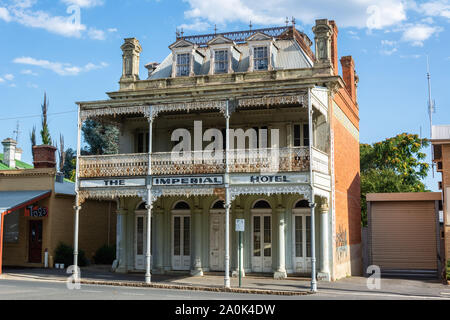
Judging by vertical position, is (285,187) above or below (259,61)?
below

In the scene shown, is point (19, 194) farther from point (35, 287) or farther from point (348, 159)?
point (348, 159)

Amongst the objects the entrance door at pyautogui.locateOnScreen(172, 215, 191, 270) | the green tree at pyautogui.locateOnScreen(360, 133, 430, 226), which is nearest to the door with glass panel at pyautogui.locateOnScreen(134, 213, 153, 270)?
the entrance door at pyautogui.locateOnScreen(172, 215, 191, 270)

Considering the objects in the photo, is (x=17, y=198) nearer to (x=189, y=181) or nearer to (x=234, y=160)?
(x=189, y=181)

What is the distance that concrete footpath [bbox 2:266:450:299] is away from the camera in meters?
18.2

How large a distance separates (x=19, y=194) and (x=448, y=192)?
758 inches

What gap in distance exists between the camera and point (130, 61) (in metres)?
26.6

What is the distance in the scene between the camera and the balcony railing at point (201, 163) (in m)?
19.9

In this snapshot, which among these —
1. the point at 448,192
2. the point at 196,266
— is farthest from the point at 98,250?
the point at 448,192

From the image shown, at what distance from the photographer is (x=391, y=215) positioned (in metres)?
28.3

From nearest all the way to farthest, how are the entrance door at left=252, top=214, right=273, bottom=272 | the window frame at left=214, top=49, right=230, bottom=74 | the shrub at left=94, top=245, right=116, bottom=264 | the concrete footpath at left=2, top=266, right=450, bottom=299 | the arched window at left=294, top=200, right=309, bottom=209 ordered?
the concrete footpath at left=2, top=266, right=450, bottom=299
the arched window at left=294, top=200, right=309, bottom=209
the entrance door at left=252, top=214, right=273, bottom=272
the window frame at left=214, top=49, right=230, bottom=74
the shrub at left=94, top=245, right=116, bottom=264

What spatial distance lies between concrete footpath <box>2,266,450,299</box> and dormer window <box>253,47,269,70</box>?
9299mm

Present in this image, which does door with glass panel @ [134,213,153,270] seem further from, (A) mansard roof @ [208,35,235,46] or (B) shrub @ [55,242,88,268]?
(A) mansard roof @ [208,35,235,46]

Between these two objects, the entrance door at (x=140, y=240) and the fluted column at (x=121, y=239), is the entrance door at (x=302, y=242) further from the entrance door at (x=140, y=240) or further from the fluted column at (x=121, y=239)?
the fluted column at (x=121, y=239)
